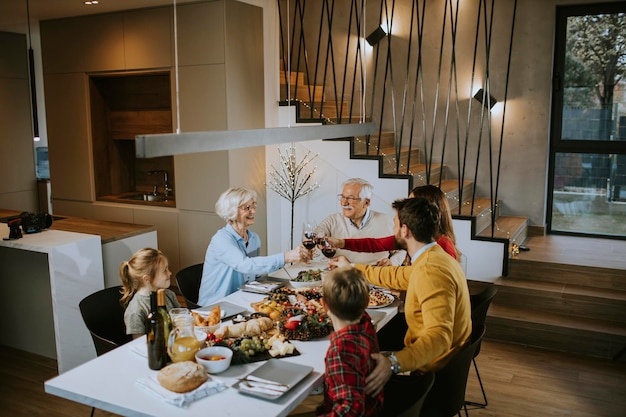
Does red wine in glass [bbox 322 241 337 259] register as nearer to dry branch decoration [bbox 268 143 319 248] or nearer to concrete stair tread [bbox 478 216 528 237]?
concrete stair tread [bbox 478 216 528 237]

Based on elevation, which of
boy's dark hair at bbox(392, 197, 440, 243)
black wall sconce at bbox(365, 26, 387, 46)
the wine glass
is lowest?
the wine glass

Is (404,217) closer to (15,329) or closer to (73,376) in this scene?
(73,376)

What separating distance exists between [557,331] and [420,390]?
2812mm

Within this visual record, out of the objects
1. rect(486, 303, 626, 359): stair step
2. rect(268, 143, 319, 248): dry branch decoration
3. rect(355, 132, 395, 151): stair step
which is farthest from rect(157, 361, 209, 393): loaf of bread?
rect(268, 143, 319, 248): dry branch decoration

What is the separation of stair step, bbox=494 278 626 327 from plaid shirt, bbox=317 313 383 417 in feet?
10.4

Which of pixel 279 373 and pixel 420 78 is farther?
pixel 420 78

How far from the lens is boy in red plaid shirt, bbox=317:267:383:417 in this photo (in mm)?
2070

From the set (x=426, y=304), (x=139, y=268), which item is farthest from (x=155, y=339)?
(x=426, y=304)

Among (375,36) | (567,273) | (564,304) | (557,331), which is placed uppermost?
(375,36)

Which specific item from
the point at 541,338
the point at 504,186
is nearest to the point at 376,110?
the point at 504,186

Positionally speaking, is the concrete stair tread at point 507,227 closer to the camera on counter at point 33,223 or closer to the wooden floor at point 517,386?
the wooden floor at point 517,386

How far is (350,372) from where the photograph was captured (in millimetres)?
2082

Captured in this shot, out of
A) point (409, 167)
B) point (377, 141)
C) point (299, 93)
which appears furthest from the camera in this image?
point (299, 93)

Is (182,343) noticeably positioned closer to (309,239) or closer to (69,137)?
(309,239)
